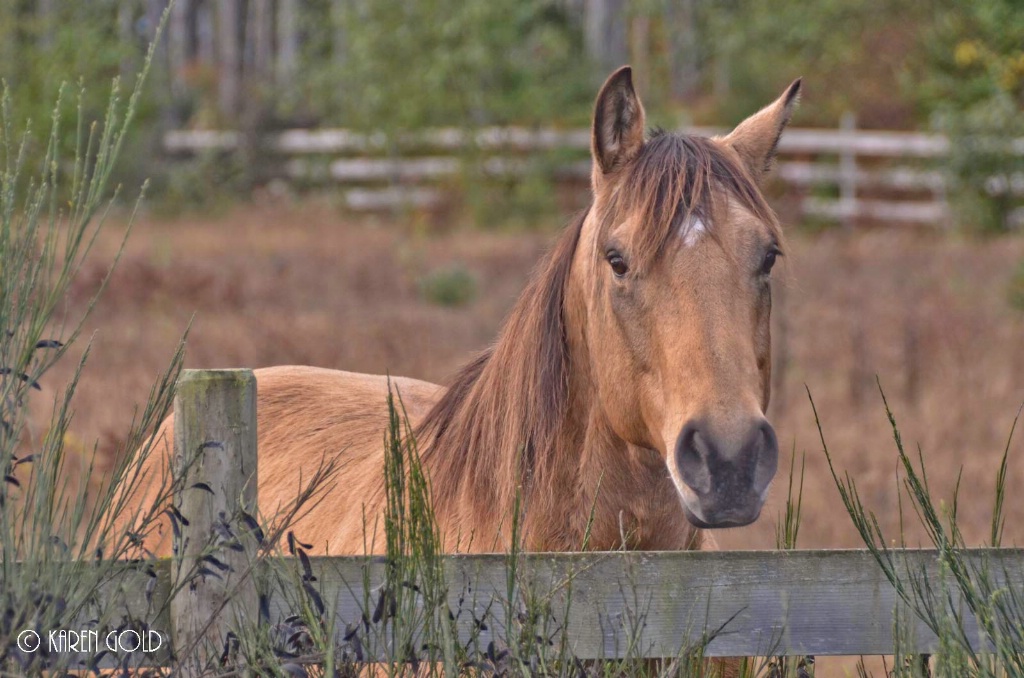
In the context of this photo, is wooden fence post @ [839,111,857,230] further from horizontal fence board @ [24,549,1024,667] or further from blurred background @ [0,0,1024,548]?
horizontal fence board @ [24,549,1024,667]

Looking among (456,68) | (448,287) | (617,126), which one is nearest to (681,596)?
(617,126)

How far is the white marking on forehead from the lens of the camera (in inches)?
120

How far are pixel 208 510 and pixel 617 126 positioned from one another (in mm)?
1513

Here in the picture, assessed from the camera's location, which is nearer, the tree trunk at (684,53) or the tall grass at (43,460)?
the tall grass at (43,460)

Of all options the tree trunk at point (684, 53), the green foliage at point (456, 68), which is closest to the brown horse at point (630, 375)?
the green foliage at point (456, 68)

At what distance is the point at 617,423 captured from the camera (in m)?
3.23

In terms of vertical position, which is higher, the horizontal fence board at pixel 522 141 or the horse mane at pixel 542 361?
the horizontal fence board at pixel 522 141

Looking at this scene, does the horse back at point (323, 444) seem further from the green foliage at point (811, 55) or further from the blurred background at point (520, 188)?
the green foliage at point (811, 55)

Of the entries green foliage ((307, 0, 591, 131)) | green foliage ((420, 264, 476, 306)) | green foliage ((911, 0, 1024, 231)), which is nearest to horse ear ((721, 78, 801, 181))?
green foliage ((420, 264, 476, 306))

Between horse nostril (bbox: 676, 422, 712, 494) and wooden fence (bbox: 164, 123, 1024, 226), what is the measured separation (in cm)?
1681

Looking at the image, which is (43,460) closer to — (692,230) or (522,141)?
(692,230)

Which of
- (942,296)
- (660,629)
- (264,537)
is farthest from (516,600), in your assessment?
(942,296)

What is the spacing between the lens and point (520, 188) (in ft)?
65.3

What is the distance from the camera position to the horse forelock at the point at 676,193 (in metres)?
3.08
